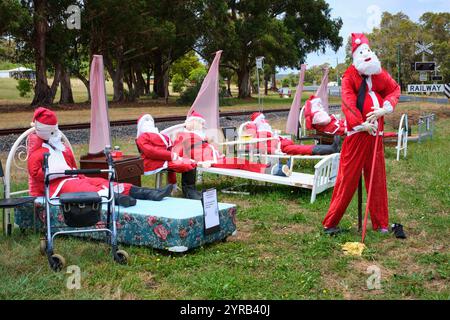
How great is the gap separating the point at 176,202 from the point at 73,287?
1706mm

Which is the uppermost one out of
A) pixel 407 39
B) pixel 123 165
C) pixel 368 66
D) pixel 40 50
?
pixel 407 39

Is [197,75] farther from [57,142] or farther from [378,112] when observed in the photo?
[378,112]

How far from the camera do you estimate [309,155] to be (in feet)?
31.4

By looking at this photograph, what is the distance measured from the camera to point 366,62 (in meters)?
5.53

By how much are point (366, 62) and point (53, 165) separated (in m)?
3.32

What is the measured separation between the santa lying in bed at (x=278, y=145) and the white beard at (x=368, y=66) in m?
3.97

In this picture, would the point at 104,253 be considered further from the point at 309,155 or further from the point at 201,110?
the point at 309,155

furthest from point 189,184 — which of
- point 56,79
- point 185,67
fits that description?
point 185,67

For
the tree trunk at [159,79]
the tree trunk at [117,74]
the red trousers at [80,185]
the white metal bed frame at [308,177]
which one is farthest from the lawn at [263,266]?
the tree trunk at [159,79]

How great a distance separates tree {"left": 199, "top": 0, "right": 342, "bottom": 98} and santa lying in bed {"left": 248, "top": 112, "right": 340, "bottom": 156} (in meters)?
27.5

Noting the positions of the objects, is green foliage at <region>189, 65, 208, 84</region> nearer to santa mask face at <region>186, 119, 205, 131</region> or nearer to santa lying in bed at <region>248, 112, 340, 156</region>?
santa lying in bed at <region>248, 112, 340, 156</region>

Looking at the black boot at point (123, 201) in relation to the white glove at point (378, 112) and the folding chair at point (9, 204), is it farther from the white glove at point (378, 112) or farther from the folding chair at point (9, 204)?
the white glove at point (378, 112)

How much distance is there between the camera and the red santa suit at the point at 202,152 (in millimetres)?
7832

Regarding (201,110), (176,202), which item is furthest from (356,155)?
(201,110)
